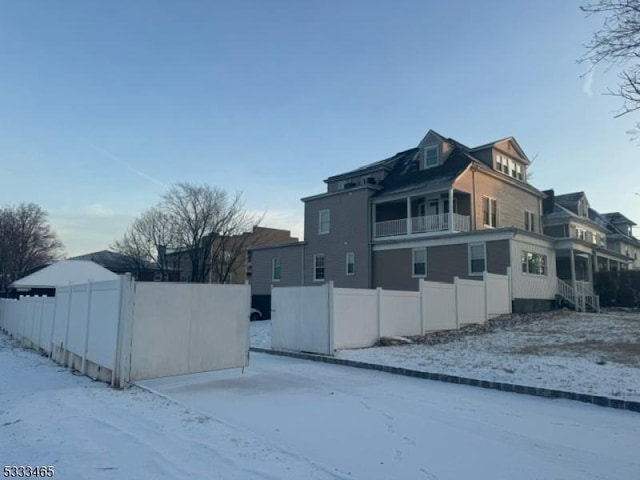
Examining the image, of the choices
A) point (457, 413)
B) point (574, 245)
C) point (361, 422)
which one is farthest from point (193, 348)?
point (574, 245)

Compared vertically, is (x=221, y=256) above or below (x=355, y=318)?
above

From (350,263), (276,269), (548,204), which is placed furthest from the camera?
(548,204)

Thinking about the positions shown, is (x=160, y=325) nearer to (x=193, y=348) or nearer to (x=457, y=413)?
(x=193, y=348)

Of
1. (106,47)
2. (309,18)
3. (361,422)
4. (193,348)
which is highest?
(309,18)

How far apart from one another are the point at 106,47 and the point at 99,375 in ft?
32.8

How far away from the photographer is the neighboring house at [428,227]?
22.6 m

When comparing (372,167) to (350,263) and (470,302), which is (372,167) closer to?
(350,263)

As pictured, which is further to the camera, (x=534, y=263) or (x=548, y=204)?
(x=548, y=204)

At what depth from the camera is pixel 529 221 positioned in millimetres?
30031


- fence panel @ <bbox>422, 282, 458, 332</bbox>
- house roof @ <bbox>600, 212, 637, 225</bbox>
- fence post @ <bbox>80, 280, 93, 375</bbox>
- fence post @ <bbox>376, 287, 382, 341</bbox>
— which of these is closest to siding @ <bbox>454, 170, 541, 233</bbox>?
fence panel @ <bbox>422, 282, 458, 332</bbox>

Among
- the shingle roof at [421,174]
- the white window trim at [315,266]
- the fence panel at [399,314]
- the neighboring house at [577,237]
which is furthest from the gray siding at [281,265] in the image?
the fence panel at [399,314]

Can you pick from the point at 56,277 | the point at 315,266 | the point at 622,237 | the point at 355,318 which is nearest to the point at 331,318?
the point at 355,318

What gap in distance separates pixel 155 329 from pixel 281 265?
24.2 meters

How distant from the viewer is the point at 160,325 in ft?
28.3
